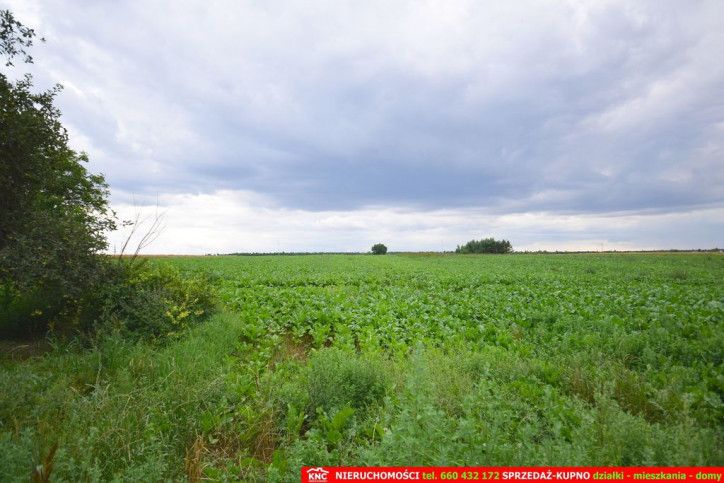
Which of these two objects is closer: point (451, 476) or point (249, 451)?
point (451, 476)

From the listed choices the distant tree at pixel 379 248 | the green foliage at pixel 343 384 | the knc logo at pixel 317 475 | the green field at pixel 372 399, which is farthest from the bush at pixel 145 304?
the distant tree at pixel 379 248

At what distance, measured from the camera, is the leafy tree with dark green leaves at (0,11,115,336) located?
654cm

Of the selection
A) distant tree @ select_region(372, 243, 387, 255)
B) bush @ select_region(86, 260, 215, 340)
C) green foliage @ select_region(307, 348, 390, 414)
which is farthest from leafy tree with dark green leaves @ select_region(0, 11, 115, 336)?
distant tree @ select_region(372, 243, 387, 255)

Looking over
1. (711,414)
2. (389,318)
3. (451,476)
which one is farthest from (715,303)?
(451,476)

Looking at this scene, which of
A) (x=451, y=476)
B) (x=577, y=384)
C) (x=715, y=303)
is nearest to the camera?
(x=451, y=476)

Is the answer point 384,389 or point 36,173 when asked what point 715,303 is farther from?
point 36,173

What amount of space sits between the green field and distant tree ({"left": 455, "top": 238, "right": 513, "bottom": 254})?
262 feet

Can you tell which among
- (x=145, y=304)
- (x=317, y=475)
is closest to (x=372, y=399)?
(x=317, y=475)

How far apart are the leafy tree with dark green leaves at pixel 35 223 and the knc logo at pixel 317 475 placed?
21.9 ft

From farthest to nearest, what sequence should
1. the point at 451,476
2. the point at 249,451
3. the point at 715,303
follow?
the point at 715,303, the point at 249,451, the point at 451,476

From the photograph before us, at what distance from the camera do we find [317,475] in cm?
308

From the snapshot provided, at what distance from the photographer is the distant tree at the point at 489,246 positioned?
84756 millimetres

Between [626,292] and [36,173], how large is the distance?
18804mm

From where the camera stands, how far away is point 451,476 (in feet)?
8.02
